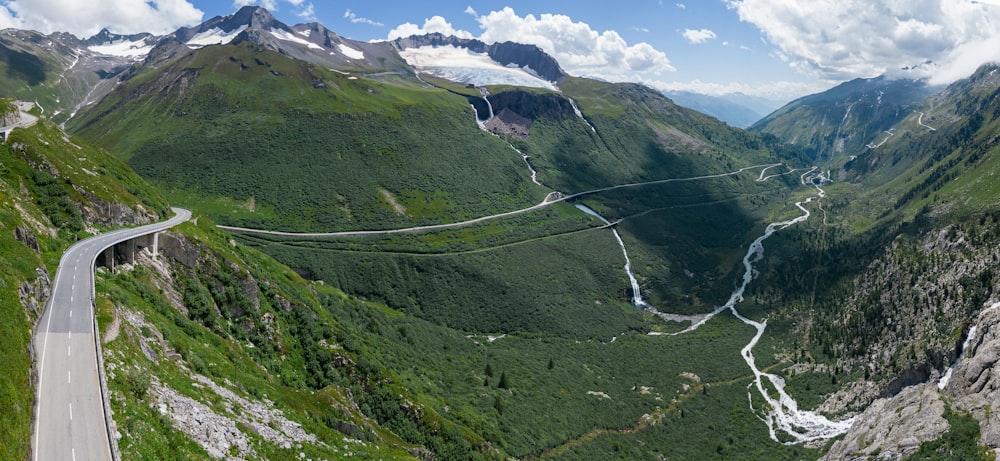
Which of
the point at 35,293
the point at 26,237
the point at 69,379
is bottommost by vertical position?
the point at 69,379

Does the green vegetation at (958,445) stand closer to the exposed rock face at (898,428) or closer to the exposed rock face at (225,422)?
the exposed rock face at (898,428)

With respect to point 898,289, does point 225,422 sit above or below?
above

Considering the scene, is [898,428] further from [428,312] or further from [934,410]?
[428,312]

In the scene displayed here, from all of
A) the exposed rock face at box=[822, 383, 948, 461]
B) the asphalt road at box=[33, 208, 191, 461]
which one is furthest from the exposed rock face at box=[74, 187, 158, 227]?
the exposed rock face at box=[822, 383, 948, 461]

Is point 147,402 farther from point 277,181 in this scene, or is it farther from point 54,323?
point 277,181

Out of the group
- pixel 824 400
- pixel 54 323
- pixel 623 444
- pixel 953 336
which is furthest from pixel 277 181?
pixel 953 336

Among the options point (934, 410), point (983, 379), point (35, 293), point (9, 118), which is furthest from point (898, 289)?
point (9, 118)

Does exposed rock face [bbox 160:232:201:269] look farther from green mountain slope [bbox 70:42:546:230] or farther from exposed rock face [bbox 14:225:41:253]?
green mountain slope [bbox 70:42:546:230]

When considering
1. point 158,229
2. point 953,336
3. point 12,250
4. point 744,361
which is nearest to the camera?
point 12,250

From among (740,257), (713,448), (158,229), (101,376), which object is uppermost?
(158,229)
